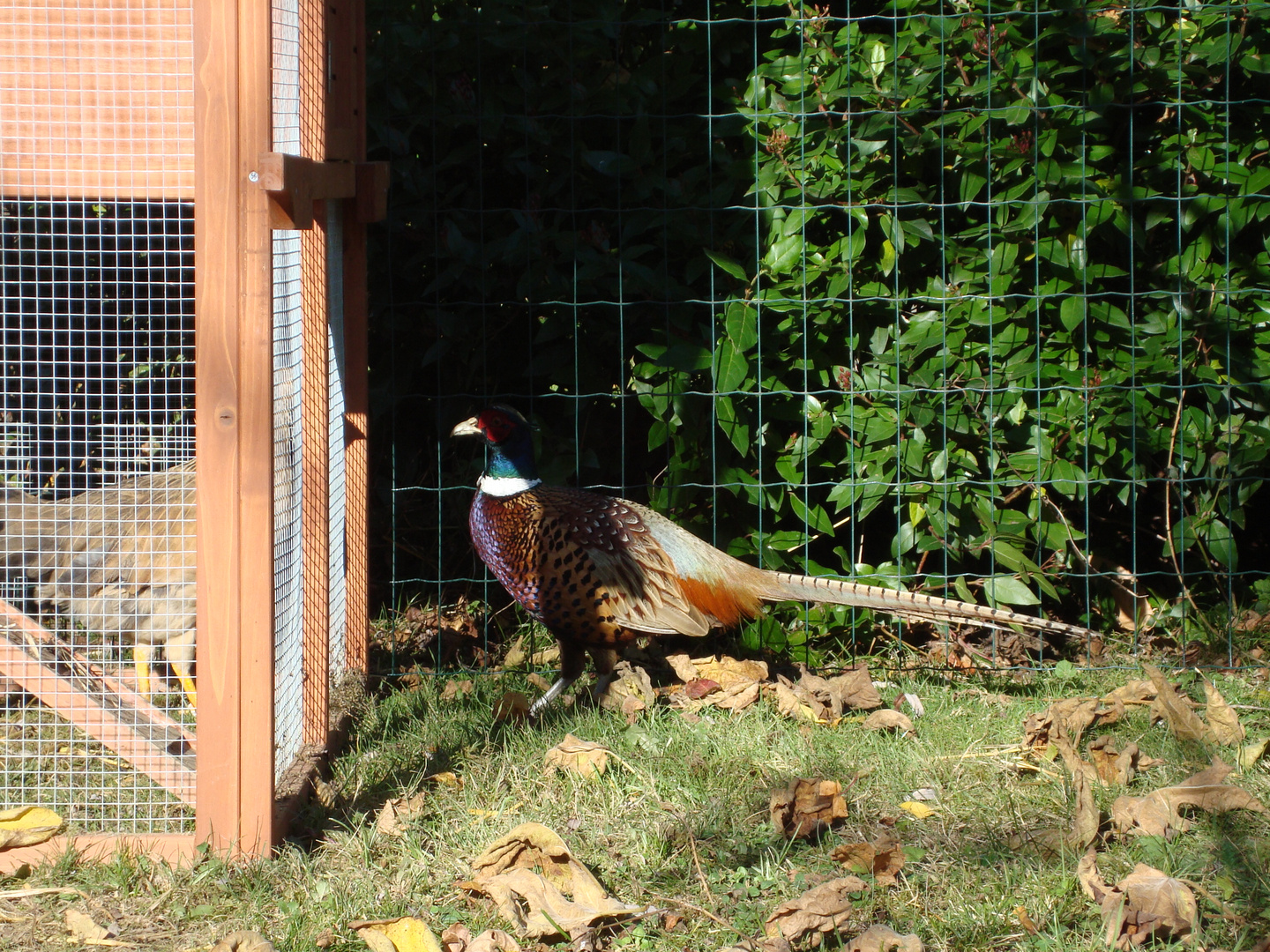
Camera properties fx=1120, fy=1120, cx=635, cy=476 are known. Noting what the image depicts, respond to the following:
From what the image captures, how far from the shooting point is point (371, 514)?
4.44 metres

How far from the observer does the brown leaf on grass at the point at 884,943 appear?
220 cm

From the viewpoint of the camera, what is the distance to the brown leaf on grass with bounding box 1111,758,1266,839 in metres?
2.67

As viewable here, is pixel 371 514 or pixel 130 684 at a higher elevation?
pixel 371 514

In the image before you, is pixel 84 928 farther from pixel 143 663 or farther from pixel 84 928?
pixel 143 663

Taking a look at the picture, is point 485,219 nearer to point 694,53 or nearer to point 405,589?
point 694,53

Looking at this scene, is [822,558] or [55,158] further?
[822,558]

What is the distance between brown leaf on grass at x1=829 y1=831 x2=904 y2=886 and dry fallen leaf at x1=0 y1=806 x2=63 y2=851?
1826mm

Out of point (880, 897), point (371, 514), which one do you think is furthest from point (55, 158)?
point (880, 897)

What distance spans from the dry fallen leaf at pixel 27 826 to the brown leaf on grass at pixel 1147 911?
235 cm

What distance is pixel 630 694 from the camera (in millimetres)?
3713

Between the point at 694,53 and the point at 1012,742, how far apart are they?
8.37 feet

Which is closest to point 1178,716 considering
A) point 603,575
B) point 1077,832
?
point 1077,832

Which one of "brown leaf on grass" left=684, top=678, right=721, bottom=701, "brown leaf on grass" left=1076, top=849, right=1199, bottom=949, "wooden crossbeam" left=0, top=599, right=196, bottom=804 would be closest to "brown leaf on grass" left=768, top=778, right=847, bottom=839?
"brown leaf on grass" left=1076, top=849, right=1199, bottom=949

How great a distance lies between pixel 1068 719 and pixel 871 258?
1.71 meters
